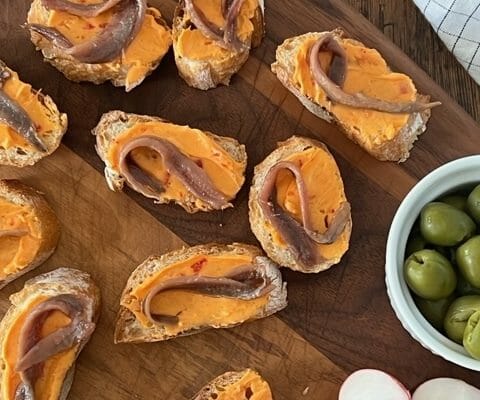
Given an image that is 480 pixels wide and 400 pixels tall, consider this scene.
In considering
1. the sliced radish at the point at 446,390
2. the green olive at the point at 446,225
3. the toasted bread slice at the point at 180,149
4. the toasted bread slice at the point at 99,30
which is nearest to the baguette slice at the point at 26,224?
the toasted bread slice at the point at 180,149

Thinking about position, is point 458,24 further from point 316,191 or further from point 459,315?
point 459,315

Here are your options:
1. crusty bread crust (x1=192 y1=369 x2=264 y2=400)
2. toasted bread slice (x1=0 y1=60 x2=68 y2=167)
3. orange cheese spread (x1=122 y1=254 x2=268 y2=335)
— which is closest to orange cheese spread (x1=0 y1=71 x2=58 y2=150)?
toasted bread slice (x1=0 y1=60 x2=68 y2=167)

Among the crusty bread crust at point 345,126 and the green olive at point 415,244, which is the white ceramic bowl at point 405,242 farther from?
the crusty bread crust at point 345,126

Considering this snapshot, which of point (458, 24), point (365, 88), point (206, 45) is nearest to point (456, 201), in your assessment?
Result: point (365, 88)

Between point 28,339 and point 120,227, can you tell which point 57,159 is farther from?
point 28,339

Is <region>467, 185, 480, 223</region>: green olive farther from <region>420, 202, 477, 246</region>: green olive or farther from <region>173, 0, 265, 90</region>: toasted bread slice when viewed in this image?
<region>173, 0, 265, 90</region>: toasted bread slice

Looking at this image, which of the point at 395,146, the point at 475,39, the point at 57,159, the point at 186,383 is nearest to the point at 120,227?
the point at 57,159
